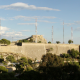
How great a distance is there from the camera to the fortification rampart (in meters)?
44.9

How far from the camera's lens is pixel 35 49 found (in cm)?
4891

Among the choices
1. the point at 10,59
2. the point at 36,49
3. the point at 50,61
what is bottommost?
the point at 10,59

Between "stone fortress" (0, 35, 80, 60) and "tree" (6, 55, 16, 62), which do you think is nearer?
"tree" (6, 55, 16, 62)

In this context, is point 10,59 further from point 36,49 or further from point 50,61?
point 50,61

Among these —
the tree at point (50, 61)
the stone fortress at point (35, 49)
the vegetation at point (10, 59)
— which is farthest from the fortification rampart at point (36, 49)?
the tree at point (50, 61)

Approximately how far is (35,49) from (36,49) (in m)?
0.34

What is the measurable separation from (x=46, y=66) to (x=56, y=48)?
91.1 ft

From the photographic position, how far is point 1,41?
46.1 meters

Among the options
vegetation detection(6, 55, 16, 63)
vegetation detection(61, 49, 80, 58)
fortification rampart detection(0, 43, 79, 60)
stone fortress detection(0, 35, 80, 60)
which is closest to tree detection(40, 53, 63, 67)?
vegetation detection(6, 55, 16, 63)

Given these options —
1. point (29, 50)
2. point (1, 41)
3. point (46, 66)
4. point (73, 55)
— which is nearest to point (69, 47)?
point (73, 55)

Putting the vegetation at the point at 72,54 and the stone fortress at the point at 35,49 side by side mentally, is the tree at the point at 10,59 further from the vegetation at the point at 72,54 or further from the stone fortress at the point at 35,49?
the vegetation at the point at 72,54

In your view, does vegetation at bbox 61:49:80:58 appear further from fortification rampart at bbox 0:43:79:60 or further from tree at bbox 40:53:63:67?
tree at bbox 40:53:63:67

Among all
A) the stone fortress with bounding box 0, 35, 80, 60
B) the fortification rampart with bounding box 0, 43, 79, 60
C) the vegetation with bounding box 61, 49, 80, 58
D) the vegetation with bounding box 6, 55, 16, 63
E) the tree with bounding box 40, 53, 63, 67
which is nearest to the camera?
the tree with bounding box 40, 53, 63, 67

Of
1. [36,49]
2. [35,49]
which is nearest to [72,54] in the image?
[36,49]
